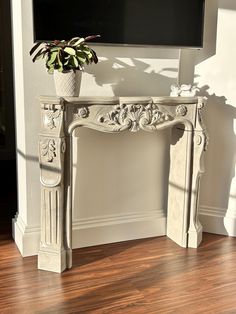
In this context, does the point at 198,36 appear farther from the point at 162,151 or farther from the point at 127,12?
the point at 162,151

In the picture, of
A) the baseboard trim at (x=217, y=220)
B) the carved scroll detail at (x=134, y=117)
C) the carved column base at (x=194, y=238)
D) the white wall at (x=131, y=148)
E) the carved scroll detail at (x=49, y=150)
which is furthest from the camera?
the baseboard trim at (x=217, y=220)

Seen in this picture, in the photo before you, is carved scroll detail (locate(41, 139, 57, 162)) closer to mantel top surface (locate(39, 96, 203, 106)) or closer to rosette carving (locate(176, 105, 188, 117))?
mantel top surface (locate(39, 96, 203, 106))

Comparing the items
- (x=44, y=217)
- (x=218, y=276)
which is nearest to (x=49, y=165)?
(x=44, y=217)

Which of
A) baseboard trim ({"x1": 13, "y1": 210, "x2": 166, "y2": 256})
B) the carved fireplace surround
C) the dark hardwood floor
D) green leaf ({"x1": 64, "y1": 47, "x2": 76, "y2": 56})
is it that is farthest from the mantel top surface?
the dark hardwood floor

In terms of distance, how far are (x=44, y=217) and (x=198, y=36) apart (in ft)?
5.25

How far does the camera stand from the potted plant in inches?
93.3

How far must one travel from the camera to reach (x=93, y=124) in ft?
8.33

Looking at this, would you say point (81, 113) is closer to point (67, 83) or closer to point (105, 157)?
point (67, 83)

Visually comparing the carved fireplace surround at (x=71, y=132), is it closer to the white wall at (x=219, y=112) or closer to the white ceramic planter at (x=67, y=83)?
the white ceramic planter at (x=67, y=83)

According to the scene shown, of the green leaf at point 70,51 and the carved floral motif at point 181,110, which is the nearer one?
the green leaf at point 70,51

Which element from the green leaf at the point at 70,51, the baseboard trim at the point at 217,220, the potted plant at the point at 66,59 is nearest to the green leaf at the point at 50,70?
the potted plant at the point at 66,59

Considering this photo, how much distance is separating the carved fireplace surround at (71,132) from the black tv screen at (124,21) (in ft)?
1.40

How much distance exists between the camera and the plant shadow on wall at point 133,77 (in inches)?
110

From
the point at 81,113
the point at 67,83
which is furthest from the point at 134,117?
the point at 67,83
